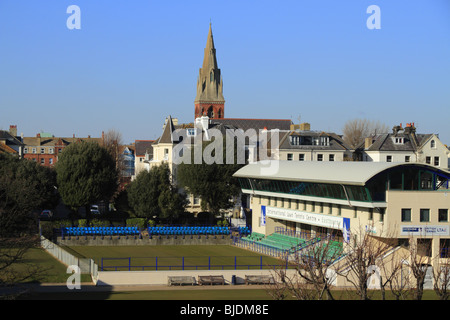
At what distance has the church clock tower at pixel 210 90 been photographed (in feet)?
463

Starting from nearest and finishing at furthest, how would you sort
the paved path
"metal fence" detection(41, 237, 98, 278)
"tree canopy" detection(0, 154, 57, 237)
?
the paved path < "metal fence" detection(41, 237, 98, 278) < "tree canopy" detection(0, 154, 57, 237)

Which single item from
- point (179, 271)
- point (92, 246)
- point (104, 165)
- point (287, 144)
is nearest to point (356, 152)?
point (287, 144)

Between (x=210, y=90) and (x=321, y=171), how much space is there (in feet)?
293

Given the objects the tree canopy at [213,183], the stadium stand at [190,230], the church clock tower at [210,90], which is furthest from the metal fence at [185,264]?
the church clock tower at [210,90]

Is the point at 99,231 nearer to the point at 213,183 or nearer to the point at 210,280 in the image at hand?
the point at 213,183

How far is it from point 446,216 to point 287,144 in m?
39.0

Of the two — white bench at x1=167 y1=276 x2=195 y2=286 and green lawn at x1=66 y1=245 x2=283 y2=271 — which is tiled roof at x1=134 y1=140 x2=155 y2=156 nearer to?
green lawn at x1=66 y1=245 x2=283 y2=271

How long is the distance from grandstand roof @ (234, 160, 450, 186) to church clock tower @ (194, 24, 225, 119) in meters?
74.8

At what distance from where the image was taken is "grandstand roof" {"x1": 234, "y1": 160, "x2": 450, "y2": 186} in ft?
157

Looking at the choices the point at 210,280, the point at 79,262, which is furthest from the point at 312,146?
the point at 79,262

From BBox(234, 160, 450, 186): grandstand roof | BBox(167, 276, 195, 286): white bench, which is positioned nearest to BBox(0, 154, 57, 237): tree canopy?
BBox(167, 276, 195, 286): white bench

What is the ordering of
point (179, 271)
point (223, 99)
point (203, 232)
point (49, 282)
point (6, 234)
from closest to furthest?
point (49, 282), point (179, 271), point (6, 234), point (203, 232), point (223, 99)

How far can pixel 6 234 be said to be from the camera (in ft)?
167

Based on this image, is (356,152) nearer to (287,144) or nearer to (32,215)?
(287,144)
